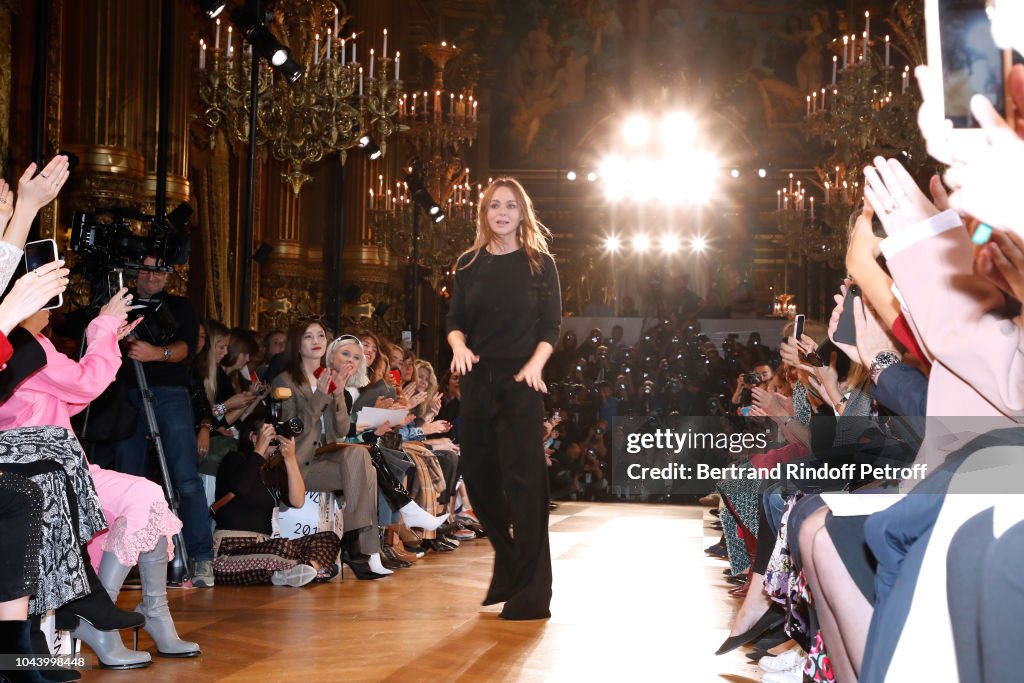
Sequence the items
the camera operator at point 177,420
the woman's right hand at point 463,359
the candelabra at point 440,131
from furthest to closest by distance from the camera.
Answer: the candelabra at point 440,131 < the camera operator at point 177,420 < the woman's right hand at point 463,359

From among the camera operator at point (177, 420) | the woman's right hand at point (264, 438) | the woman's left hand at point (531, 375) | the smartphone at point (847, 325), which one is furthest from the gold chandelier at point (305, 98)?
the smartphone at point (847, 325)

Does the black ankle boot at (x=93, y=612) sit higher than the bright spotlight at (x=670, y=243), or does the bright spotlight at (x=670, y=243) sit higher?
the bright spotlight at (x=670, y=243)

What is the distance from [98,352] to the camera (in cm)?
362

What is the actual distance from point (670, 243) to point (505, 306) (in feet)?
57.0

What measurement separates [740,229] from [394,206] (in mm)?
9470

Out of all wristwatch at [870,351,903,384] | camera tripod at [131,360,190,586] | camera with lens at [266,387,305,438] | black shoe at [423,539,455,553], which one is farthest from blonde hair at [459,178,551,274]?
black shoe at [423,539,455,553]

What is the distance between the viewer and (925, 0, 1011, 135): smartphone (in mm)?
1807

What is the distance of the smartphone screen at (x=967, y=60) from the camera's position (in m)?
1.81

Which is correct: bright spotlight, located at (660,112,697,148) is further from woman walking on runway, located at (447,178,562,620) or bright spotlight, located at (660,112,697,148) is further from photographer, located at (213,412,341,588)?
woman walking on runway, located at (447,178,562,620)

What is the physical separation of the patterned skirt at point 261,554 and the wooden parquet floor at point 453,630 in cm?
13

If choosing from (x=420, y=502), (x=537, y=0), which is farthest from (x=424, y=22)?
(x=420, y=502)

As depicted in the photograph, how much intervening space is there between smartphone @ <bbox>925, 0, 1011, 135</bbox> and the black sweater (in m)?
3.04

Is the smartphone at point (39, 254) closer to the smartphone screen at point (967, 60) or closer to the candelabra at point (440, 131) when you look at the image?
the smartphone screen at point (967, 60)

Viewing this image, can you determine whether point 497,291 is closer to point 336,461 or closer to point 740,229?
point 336,461
